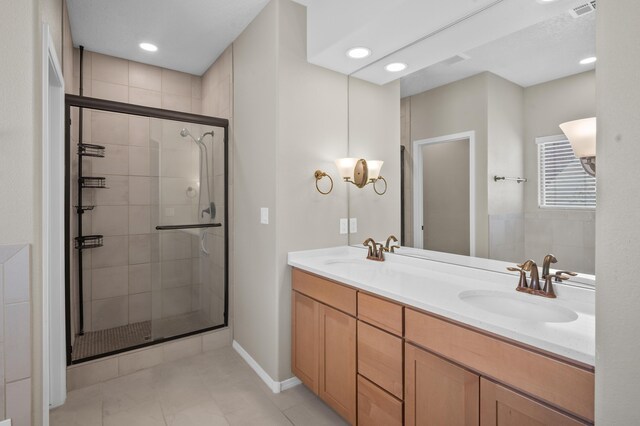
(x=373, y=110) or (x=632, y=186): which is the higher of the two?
(x=373, y=110)

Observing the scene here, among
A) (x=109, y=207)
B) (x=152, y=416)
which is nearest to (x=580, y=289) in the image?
(x=152, y=416)

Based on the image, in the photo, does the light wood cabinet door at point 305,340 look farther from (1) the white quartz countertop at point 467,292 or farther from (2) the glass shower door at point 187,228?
(2) the glass shower door at point 187,228

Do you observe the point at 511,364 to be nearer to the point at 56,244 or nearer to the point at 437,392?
the point at 437,392

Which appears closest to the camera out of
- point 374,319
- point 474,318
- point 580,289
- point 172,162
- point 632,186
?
point 632,186

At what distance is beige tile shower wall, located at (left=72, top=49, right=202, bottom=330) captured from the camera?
9.02 ft

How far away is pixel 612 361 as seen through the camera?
0.78m

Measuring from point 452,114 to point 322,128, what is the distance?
0.91 metres

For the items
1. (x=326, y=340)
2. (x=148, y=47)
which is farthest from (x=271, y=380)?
(x=148, y=47)

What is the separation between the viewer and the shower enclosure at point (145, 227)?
8.91ft

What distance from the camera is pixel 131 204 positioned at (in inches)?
126

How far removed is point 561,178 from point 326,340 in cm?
143

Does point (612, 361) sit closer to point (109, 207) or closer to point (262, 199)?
point (262, 199)

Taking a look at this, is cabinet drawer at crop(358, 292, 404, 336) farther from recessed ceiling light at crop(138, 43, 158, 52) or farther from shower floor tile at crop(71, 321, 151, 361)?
recessed ceiling light at crop(138, 43, 158, 52)

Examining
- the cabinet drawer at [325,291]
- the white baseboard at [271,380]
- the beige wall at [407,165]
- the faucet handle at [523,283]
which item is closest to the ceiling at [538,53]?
the beige wall at [407,165]
